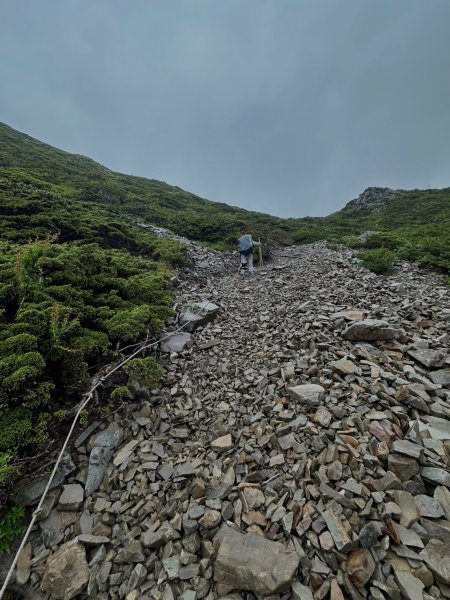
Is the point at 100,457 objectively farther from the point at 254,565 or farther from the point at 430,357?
the point at 430,357

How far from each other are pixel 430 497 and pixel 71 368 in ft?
15.3

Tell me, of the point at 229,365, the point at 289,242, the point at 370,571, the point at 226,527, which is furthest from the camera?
the point at 289,242

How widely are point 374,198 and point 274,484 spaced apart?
57459mm

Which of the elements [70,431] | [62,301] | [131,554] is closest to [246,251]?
[62,301]

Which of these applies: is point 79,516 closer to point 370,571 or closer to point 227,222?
point 370,571

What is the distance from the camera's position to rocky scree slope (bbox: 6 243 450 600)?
2.30 meters

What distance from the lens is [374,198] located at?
49.6 meters

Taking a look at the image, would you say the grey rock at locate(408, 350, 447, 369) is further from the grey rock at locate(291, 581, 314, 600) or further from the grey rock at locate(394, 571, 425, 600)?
the grey rock at locate(291, 581, 314, 600)

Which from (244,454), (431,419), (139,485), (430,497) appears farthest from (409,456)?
(139,485)

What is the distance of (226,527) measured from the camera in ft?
8.88

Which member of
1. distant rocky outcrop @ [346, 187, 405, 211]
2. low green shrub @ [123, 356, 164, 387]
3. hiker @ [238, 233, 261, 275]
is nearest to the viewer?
low green shrub @ [123, 356, 164, 387]

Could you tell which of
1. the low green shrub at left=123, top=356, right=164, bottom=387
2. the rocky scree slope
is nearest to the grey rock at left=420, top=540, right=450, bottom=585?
the rocky scree slope

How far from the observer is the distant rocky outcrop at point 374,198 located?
47000mm

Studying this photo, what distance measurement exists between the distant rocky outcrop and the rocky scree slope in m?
49.6
